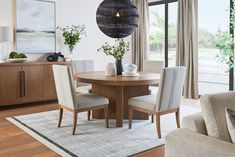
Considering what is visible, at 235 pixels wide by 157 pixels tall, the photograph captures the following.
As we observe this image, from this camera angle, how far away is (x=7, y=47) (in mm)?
5293

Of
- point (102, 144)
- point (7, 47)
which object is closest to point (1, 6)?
point (7, 47)

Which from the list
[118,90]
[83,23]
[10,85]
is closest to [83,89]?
[118,90]

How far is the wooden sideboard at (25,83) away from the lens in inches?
189

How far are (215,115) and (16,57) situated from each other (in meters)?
4.28

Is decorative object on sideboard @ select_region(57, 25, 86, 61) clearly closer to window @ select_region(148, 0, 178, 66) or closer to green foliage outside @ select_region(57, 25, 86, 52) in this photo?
green foliage outside @ select_region(57, 25, 86, 52)

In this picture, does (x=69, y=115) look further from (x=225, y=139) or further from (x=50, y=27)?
(x=225, y=139)

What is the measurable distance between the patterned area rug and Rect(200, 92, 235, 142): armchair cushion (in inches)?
50.5

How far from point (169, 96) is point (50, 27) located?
3.56 meters

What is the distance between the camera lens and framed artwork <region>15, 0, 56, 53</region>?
211 inches

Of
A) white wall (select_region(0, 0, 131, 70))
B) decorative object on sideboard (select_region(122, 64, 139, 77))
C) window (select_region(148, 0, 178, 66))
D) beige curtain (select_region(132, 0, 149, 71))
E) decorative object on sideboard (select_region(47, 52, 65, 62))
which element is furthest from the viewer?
beige curtain (select_region(132, 0, 149, 71))

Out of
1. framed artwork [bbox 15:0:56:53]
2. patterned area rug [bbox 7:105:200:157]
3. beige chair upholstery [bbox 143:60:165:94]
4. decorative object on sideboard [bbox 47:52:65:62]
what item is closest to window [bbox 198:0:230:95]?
beige chair upholstery [bbox 143:60:165:94]

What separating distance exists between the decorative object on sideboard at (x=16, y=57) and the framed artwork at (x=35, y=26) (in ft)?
1.18

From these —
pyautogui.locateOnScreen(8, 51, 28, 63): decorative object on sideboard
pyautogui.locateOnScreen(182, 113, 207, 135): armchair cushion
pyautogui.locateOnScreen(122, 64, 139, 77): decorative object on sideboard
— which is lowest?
pyautogui.locateOnScreen(182, 113, 207, 135): armchair cushion

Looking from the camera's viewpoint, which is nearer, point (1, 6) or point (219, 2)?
point (1, 6)
